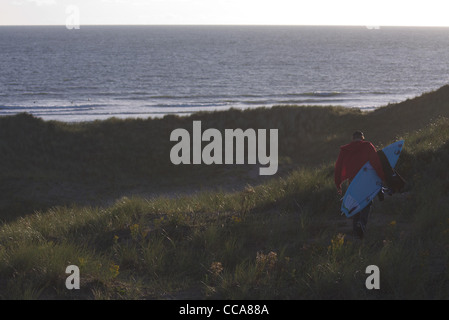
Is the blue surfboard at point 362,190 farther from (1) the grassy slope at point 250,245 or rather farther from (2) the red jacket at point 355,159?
(1) the grassy slope at point 250,245

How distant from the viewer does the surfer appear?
267 inches

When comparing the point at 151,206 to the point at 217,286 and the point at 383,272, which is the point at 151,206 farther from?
the point at 383,272

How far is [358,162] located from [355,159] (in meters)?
0.07

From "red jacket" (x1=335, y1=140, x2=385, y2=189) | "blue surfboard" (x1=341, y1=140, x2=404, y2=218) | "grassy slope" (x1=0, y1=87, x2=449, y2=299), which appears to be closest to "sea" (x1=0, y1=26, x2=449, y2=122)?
"grassy slope" (x1=0, y1=87, x2=449, y2=299)

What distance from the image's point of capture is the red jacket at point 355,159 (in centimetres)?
677

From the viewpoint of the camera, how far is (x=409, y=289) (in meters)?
5.31

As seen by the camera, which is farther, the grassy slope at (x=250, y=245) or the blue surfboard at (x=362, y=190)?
the blue surfboard at (x=362, y=190)

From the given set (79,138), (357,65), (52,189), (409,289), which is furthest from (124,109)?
(357,65)

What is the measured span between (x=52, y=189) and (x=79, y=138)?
183 inches

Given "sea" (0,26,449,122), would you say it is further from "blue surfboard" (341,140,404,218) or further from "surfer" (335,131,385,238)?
"blue surfboard" (341,140,404,218)

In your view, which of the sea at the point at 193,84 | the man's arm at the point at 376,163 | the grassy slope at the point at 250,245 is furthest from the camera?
the sea at the point at 193,84

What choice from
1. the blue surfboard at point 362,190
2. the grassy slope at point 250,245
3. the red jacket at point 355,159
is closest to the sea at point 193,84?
the grassy slope at point 250,245

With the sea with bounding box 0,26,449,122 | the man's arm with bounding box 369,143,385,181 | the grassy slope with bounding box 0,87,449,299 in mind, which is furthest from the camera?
the sea with bounding box 0,26,449,122
